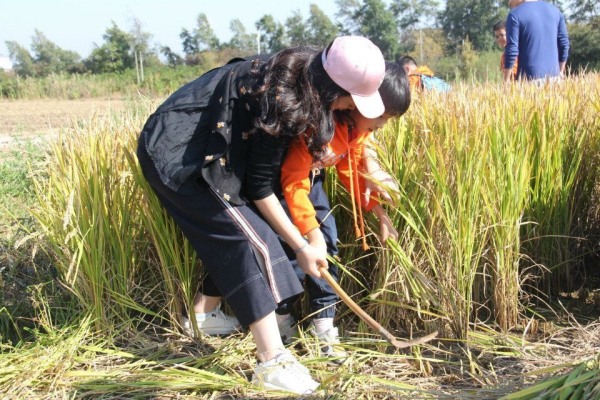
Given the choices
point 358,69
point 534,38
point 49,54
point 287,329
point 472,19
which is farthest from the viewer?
point 49,54

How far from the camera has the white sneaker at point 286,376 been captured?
190 cm

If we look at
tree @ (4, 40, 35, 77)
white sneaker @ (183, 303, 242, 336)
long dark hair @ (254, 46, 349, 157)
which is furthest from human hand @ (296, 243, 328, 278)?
tree @ (4, 40, 35, 77)

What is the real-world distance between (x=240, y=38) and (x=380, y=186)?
4987cm

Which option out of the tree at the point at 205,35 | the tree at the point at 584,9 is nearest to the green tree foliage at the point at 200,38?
the tree at the point at 205,35

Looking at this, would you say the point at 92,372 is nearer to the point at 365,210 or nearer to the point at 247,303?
the point at 247,303

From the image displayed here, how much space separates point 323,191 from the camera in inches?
89.0

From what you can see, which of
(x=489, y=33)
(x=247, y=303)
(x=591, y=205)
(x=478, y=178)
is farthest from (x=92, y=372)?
(x=489, y=33)

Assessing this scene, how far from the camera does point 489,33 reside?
37688 mm

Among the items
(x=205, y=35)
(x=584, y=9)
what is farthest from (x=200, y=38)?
(x=584, y=9)

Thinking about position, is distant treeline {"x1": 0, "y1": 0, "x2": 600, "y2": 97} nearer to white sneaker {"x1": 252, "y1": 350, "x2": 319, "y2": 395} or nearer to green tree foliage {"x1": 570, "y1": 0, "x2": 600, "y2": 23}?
green tree foliage {"x1": 570, "y1": 0, "x2": 600, "y2": 23}

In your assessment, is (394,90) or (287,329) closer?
(394,90)

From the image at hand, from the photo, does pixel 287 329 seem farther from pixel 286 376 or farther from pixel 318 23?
pixel 318 23

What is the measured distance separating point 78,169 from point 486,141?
1594mm

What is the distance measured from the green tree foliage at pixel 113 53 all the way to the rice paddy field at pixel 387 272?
41.2 m
